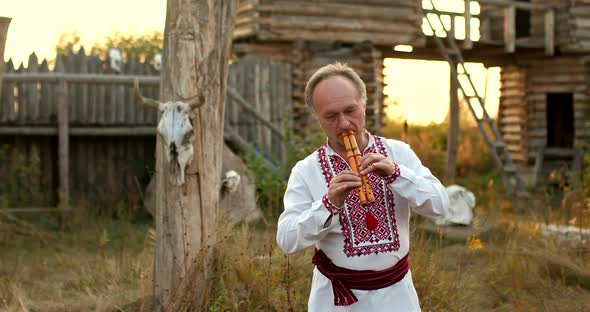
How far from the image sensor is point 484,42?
17.5 metres

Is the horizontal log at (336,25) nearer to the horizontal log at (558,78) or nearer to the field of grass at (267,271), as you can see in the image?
the horizontal log at (558,78)

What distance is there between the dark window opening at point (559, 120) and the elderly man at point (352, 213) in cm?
1846

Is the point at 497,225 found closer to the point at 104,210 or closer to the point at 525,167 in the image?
the point at 104,210

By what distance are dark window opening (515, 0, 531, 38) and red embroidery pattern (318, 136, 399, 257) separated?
65.0ft

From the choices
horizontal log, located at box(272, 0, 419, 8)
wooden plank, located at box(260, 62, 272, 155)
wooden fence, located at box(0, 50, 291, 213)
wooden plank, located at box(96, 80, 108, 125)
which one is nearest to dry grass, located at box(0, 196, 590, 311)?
wooden fence, located at box(0, 50, 291, 213)

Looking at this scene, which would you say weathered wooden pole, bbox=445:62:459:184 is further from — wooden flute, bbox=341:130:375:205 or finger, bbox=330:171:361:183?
finger, bbox=330:171:361:183

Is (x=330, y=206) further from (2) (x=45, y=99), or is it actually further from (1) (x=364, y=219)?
(2) (x=45, y=99)

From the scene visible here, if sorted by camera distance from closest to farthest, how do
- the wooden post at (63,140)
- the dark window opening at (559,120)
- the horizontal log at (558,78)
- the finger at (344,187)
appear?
the finger at (344,187), the wooden post at (63,140), the horizontal log at (558,78), the dark window opening at (559,120)

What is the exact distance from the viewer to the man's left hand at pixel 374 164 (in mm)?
2731

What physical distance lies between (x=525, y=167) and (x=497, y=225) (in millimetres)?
9526

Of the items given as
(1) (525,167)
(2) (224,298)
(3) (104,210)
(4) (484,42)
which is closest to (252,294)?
(2) (224,298)

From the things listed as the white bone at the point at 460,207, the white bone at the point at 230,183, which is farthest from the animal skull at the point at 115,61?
the white bone at the point at 230,183

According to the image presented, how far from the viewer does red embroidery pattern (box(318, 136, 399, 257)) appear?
9.73 feet

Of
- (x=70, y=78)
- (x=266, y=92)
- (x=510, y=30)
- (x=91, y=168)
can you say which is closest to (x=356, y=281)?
(x=70, y=78)
